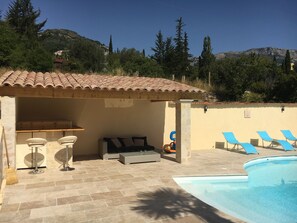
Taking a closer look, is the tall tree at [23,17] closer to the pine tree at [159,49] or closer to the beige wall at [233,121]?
the pine tree at [159,49]

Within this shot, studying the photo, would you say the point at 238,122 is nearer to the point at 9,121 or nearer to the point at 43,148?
the point at 43,148

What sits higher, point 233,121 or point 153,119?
point 153,119

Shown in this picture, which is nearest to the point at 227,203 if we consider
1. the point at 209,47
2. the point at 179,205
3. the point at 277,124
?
the point at 179,205

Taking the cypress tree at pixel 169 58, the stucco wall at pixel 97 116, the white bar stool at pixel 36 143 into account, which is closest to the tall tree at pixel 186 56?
the cypress tree at pixel 169 58

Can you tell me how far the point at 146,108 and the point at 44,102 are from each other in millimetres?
5497

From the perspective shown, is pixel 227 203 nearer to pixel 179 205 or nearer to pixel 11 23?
pixel 179 205

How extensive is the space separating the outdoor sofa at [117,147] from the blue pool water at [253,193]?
160 inches

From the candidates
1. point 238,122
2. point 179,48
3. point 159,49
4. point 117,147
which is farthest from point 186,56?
point 117,147

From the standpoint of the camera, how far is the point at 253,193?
26.3ft

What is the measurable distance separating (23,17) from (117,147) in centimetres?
3962

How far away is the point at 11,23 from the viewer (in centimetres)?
4075

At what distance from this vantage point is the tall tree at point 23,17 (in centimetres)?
4083

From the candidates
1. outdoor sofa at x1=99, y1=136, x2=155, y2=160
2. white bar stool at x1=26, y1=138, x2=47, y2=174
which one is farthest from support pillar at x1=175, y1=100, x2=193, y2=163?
white bar stool at x1=26, y1=138, x2=47, y2=174

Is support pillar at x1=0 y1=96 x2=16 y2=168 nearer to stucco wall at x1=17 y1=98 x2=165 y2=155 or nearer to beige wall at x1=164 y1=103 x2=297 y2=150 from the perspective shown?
stucco wall at x1=17 y1=98 x2=165 y2=155
